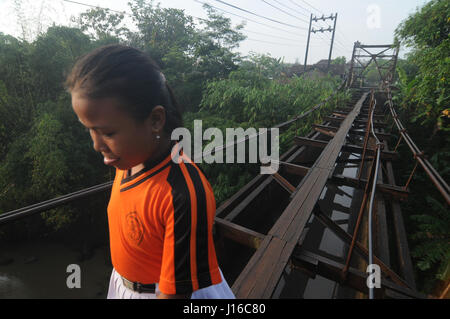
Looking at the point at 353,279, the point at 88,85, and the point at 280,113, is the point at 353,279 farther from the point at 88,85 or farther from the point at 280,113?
the point at 280,113

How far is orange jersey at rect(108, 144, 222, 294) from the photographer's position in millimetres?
806

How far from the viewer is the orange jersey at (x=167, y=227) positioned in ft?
2.64

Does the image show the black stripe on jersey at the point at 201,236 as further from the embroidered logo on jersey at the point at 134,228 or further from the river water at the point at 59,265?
the river water at the point at 59,265

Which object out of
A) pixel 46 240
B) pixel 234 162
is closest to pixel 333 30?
pixel 234 162

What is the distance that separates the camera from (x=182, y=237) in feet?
2.63

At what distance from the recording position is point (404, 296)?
→ 1506 mm

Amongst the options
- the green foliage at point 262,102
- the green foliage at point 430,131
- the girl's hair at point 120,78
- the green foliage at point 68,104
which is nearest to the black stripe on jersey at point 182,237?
the girl's hair at point 120,78

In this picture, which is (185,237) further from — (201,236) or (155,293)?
(155,293)

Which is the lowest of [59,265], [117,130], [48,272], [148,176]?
[59,265]

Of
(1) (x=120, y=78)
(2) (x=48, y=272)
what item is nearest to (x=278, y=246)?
(1) (x=120, y=78)

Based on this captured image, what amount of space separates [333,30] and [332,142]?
2618cm

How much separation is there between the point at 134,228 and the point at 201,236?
30 cm

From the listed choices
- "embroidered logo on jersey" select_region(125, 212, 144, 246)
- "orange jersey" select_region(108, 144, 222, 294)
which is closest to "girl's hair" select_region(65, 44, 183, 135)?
"orange jersey" select_region(108, 144, 222, 294)

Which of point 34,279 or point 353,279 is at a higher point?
point 353,279
